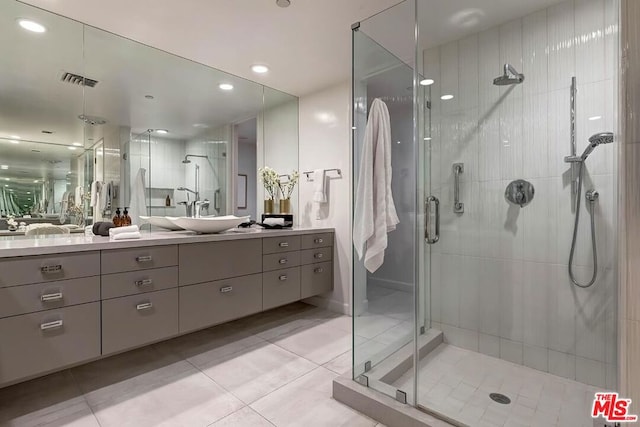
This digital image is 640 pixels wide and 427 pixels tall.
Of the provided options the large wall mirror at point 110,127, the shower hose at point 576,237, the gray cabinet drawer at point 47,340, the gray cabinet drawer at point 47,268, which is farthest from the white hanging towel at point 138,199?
the shower hose at point 576,237

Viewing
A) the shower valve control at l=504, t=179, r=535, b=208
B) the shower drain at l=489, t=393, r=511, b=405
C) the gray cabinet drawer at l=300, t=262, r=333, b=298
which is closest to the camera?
the shower drain at l=489, t=393, r=511, b=405

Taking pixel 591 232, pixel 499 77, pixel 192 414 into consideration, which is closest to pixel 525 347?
pixel 591 232

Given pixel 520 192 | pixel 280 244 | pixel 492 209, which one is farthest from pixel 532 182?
pixel 280 244

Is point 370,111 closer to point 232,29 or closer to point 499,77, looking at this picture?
point 499,77

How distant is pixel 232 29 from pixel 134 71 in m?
0.94

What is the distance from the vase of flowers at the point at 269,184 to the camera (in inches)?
132

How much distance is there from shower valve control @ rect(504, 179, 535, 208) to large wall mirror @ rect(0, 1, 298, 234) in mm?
2443

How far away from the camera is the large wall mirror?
198cm

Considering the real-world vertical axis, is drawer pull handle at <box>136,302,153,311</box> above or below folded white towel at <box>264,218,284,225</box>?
below

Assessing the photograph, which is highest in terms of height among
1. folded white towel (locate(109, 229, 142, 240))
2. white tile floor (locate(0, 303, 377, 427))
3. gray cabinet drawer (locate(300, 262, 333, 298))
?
folded white towel (locate(109, 229, 142, 240))

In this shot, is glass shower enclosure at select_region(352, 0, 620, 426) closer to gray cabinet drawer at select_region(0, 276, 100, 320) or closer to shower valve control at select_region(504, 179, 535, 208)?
shower valve control at select_region(504, 179, 535, 208)

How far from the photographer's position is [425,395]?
159cm

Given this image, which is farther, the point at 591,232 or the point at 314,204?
the point at 314,204

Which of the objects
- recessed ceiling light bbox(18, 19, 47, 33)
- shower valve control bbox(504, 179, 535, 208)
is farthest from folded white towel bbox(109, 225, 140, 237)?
shower valve control bbox(504, 179, 535, 208)
